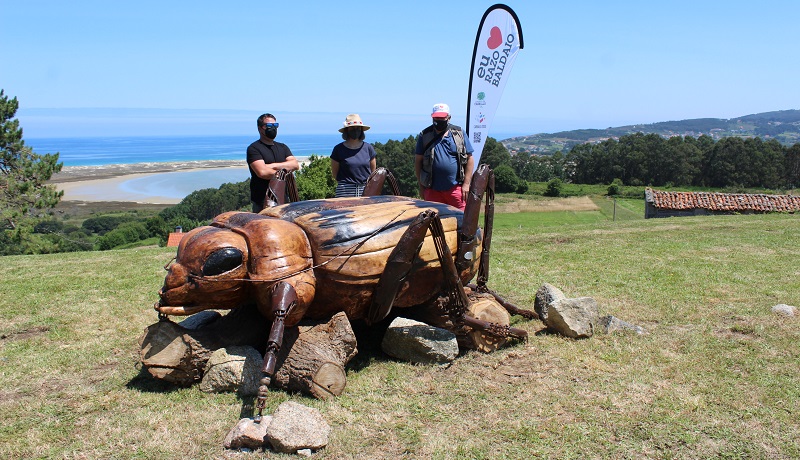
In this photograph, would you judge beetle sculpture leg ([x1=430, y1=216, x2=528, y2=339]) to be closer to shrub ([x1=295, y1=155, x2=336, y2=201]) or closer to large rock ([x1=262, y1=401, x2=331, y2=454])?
large rock ([x1=262, y1=401, x2=331, y2=454])

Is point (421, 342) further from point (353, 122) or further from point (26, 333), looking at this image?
point (26, 333)

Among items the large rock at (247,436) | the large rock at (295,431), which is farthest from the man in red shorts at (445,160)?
the large rock at (247,436)

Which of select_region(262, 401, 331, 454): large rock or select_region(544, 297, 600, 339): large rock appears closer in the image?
select_region(262, 401, 331, 454): large rock

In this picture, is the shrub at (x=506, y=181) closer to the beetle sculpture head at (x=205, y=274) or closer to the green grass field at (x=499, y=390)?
the green grass field at (x=499, y=390)

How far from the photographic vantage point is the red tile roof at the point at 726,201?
26391mm

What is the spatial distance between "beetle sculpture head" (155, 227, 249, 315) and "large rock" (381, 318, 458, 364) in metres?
1.44

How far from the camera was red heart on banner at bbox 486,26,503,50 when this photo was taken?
38.1 feet

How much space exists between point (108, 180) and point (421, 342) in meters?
116

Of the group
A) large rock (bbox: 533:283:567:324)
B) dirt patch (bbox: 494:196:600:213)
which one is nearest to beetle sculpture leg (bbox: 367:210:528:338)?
large rock (bbox: 533:283:567:324)

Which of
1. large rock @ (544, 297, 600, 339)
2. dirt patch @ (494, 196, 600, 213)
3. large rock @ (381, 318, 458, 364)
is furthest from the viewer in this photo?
dirt patch @ (494, 196, 600, 213)

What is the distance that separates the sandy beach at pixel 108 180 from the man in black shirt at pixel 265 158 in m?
69.4

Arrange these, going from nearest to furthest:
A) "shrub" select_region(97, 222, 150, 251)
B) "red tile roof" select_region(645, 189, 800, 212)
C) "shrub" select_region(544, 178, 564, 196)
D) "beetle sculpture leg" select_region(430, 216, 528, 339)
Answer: "beetle sculpture leg" select_region(430, 216, 528, 339), "red tile roof" select_region(645, 189, 800, 212), "shrub" select_region(97, 222, 150, 251), "shrub" select_region(544, 178, 564, 196)

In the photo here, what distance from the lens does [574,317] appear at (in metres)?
5.79

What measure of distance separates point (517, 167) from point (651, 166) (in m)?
20.1
